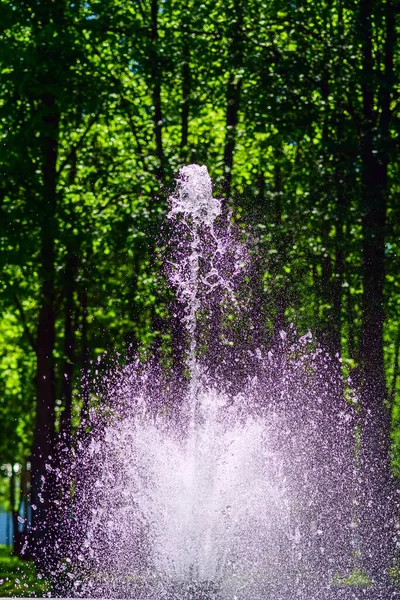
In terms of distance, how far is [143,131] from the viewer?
19750mm

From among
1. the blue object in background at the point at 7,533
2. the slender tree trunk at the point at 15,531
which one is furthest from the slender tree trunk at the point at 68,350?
the blue object in background at the point at 7,533

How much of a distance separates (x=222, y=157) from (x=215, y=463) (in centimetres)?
928

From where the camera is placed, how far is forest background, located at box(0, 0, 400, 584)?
16.1m

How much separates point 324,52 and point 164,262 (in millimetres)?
4970

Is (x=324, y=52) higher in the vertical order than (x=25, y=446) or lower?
higher

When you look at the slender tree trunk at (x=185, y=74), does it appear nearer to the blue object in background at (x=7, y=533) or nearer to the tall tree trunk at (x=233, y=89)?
the tall tree trunk at (x=233, y=89)

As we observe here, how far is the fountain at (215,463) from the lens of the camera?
387 inches

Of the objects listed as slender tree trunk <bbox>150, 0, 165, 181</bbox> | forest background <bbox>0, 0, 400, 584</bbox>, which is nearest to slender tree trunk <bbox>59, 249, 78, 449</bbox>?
forest background <bbox>0, 0, 400, 584</bbox>


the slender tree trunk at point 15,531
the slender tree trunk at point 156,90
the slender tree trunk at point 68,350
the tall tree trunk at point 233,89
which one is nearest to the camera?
the tall tree trunk at point 233,89

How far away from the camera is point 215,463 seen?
10.5 m

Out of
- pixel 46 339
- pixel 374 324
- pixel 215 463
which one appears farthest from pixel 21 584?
pixel 374 324

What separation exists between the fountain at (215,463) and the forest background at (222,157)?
66 cm

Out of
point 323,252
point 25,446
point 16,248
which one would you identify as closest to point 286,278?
point 323,252

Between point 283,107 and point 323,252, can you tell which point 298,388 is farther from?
point 283,107
